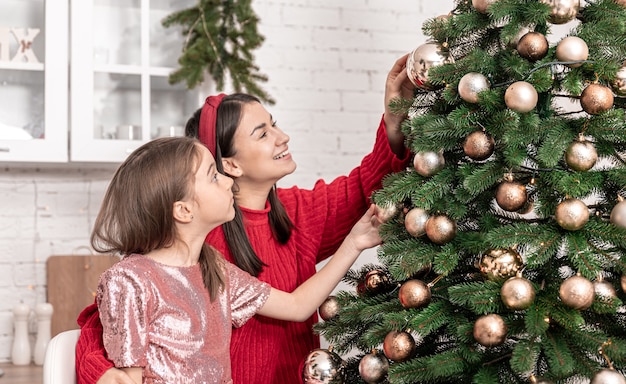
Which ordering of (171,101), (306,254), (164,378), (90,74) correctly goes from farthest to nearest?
(171,101) < (90,74) < (306,254) < (164,378)

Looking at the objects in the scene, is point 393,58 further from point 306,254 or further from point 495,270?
point 495,270

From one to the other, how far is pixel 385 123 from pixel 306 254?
38 cm

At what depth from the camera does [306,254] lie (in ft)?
6.41

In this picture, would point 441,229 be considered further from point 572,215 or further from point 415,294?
point 572,215

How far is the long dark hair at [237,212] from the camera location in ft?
5.98

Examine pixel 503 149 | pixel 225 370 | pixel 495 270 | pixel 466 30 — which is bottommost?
pixel 225 370

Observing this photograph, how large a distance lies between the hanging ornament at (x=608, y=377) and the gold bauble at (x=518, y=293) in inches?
5.5

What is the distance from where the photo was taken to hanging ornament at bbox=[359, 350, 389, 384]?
145 centimetres

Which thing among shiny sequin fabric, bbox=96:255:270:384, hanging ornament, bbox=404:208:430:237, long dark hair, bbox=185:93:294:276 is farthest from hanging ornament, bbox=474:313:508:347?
long dark hair, bbox=185:93:294:276

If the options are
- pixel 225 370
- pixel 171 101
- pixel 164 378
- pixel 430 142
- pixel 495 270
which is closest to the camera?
pixel 495 270

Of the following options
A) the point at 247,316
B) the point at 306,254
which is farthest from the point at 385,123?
the point at 247,316

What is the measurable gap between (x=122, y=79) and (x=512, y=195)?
70.7 inches

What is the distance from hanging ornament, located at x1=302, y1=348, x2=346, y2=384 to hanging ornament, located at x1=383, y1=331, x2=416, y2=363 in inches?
8.8

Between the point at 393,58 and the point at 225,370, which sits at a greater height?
the point at 393,58
